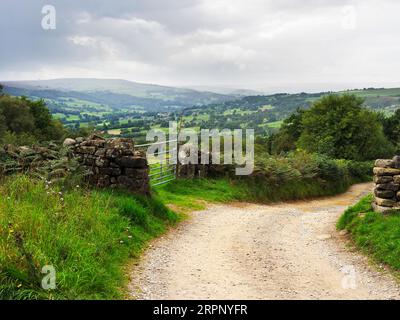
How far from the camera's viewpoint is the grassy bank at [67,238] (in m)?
6.08

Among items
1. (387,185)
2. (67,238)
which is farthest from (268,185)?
(67,238)

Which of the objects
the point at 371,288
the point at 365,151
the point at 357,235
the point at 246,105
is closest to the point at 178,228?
the point at 357,235

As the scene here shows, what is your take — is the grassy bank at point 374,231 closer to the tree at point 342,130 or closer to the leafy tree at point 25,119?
the tree at point 342,130

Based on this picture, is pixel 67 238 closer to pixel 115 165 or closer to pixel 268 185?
pixel 115 165

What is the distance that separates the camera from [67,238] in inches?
294

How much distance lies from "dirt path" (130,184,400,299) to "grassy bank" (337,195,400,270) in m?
0.32

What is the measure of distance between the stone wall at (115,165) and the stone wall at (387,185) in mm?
6618

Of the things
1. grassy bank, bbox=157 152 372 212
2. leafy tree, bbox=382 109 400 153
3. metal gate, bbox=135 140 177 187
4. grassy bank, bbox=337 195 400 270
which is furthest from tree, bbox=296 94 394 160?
grassy bank, bbox=337 195 400 270

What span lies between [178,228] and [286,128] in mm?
55256

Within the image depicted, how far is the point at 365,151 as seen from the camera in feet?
151

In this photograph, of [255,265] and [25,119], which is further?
[25,119]

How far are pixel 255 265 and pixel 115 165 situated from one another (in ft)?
18.1

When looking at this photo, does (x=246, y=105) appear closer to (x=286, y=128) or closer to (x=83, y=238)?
(x=286, y=128)

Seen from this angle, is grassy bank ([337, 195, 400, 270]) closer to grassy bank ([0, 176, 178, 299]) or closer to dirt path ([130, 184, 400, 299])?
dirt path ([130, 184, 400, 299])
